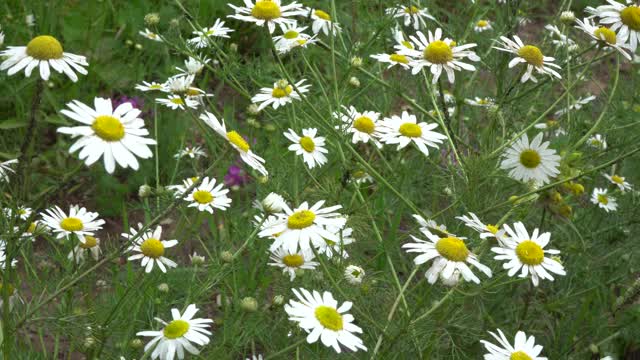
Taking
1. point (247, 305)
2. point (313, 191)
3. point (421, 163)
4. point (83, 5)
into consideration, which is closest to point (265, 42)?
point (83, 5)

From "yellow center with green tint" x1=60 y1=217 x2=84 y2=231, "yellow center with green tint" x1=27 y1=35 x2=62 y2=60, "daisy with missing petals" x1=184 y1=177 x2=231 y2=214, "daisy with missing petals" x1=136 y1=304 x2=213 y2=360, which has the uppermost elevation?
"daisy with missing petals" x1=184 y1=177 x2=231 y2=214

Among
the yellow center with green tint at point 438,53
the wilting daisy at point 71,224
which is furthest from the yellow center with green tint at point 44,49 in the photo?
the yellow center with green tint at point 438,53

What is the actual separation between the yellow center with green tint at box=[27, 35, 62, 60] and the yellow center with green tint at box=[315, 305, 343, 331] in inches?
30.9

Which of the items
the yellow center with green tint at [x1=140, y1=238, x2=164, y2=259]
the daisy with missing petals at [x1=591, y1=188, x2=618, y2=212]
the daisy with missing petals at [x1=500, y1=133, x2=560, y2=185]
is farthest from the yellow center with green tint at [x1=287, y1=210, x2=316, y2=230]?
the daisy with missing petals at [x1=591, y1=188, x2=618, y2=212]

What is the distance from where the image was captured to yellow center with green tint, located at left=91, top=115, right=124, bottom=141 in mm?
1358

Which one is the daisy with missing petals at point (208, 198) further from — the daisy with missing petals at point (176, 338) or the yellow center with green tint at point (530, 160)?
the yellow center with green tint at point (530, 160)

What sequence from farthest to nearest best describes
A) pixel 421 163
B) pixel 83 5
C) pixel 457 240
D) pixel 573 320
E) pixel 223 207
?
pixel 83 5 < pixel 421 163 < pixel 573 320 < pixel 223 207 < pixel 457 240

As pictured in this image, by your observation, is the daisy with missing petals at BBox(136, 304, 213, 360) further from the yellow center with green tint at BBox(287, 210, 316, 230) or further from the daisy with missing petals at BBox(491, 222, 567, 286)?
the daisy with missing petals at BBox(491, 222, 567, 286)

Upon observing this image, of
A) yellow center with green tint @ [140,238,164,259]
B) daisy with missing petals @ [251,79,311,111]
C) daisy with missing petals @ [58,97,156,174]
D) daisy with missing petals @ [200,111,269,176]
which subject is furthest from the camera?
daisy with missing petals @ [251,79,311,111]

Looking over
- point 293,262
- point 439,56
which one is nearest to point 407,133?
point 439,56

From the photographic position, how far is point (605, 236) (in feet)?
9.16

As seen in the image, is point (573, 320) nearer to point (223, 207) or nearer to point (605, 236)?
point (605, 236)

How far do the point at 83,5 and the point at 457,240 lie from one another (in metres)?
3.01

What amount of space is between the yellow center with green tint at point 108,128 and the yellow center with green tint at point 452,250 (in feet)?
2.49
